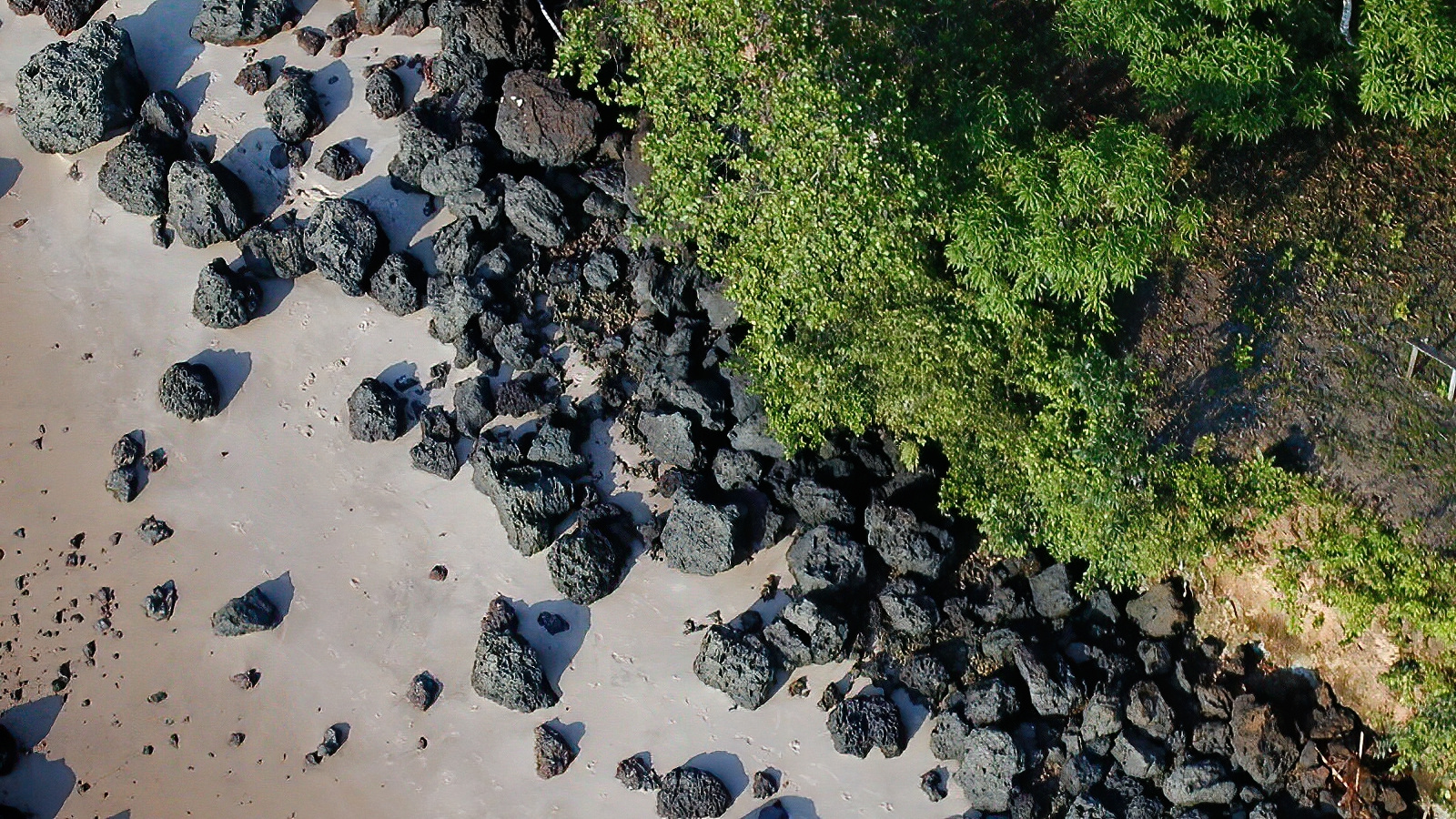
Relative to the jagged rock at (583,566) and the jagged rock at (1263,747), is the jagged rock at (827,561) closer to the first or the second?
the jagged rock at (583,566)

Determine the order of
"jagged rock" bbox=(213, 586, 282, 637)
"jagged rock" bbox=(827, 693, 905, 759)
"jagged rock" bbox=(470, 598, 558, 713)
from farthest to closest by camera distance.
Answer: "jagged rock" bbox=(213, 586, 282, 637), "jagged rock" bbox=(470, 598, 558, 713), "jagged rock" bbox=(827, 693, 905, 759)

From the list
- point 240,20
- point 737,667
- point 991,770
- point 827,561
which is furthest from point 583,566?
point 240,20

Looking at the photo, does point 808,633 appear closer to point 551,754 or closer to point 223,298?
point 551,754

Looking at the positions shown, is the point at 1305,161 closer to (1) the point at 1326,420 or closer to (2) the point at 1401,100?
(2) the point at 1401,100

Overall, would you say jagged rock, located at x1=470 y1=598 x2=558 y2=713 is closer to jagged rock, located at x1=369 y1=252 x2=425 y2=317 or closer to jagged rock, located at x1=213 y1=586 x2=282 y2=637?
jagged rock, located at x1=213 y1=586 x2=282 y2=637

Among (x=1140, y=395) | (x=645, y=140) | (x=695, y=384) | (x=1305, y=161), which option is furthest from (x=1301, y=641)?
(x=645, y=140)

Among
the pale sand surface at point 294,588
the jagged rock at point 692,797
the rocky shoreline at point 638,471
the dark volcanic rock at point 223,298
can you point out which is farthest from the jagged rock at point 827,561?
the dark volcanic rock at point 223,298

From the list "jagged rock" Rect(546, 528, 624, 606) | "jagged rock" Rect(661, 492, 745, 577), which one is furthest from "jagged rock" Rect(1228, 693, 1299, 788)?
"jagged rock" Rect(546, 528, 624, 606)
